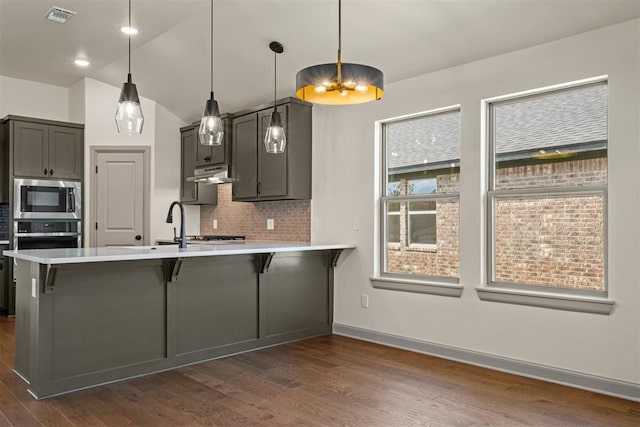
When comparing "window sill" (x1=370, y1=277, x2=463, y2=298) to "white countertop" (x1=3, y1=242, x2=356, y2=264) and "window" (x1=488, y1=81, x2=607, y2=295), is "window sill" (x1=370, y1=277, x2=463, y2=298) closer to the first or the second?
"window" (x1=488, y1=81, x2=607, y2=295)

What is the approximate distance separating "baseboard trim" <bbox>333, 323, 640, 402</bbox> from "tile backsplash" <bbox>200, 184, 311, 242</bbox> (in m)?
1.29

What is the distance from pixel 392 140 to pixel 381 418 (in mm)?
2711

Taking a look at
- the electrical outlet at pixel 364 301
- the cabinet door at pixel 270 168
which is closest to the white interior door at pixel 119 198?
the cabinet door at pixel 270 168

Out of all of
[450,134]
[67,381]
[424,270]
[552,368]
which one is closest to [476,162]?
[450,134]

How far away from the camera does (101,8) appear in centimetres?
441

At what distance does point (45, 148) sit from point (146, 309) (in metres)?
3.47

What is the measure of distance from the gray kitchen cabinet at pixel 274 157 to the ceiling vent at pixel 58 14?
195 centimetres

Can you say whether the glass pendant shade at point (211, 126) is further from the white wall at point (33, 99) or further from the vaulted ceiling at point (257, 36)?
the white wall at point (33, 99)

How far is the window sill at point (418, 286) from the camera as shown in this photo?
13.6ft

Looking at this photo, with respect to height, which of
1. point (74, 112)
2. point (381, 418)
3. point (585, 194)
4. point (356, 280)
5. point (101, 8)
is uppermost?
point (101, 8)

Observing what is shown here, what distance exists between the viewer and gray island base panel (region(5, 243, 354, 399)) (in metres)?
3.20

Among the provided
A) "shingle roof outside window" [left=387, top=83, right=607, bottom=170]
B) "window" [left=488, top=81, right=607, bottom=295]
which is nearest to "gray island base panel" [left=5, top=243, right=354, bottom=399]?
"shingle roof outside window" [left=387, top=83, right=607, bottom=170]

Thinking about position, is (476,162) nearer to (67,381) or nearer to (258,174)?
(258,174)

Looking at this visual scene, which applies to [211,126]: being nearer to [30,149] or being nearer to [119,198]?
[119,198]
